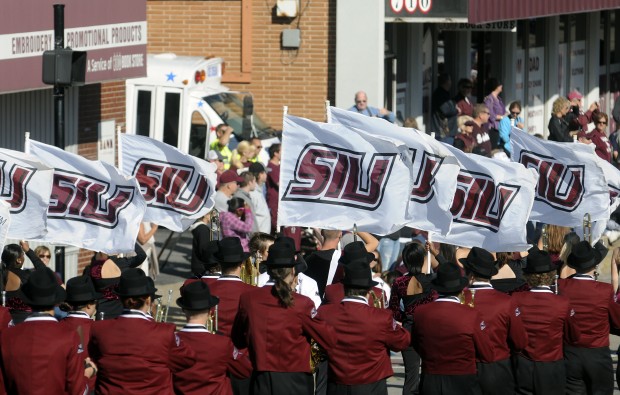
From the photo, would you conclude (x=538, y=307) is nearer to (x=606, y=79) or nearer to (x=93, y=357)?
(x=93, y=357)

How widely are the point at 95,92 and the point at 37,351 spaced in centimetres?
1020

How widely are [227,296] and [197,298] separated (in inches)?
56.0

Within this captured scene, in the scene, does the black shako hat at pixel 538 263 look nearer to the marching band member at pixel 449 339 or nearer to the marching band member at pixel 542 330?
the marching band member at pixel 542 330

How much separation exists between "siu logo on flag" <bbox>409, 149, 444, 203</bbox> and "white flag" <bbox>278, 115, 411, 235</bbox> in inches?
12.1

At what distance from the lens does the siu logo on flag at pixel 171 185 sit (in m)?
14.6

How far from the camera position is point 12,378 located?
10156mm

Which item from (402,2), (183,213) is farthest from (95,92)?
(402,2)

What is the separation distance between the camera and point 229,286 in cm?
1166

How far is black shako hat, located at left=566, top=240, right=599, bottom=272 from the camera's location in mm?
12531

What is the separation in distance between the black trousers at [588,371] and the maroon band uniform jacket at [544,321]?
0.33 m

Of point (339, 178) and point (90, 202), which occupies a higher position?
point (339, 178)

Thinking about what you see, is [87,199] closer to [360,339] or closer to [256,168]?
[360,339]

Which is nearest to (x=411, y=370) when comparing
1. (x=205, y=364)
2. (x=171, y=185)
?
(x=171, y=185)

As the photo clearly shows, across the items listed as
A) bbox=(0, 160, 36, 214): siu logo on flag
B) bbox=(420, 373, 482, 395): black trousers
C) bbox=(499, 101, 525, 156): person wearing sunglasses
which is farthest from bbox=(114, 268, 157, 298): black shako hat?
bbox=(499, 101, 525, 156): person wearing sunglasses
